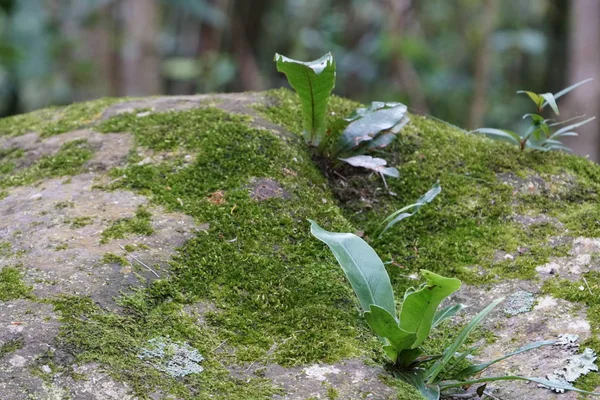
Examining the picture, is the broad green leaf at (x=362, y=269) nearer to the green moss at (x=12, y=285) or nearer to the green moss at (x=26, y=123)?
the green moss at (x=12, y=285)

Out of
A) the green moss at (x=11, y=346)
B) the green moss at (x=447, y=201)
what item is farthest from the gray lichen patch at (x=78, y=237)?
the green moss at (x=447, y=201)

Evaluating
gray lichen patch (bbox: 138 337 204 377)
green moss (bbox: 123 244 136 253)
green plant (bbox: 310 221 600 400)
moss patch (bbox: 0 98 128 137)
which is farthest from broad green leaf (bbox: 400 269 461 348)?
moss patch (bbox: 0 98 128 137)

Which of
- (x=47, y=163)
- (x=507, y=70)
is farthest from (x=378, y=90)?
(x=47, y=163)

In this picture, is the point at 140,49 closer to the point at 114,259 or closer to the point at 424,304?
the point at 114,259

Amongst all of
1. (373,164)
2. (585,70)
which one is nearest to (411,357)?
(373,164)

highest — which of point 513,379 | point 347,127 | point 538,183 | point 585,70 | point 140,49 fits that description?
point 347,127

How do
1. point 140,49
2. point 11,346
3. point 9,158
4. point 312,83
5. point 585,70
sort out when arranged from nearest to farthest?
point 11,346 → point 312,83 → point 9,158 → point 585,70 → point 140,49

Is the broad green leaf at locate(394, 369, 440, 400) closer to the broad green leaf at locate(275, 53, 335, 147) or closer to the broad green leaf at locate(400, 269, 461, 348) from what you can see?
the broad green leaf at locate(400, 269, 461, 348)
